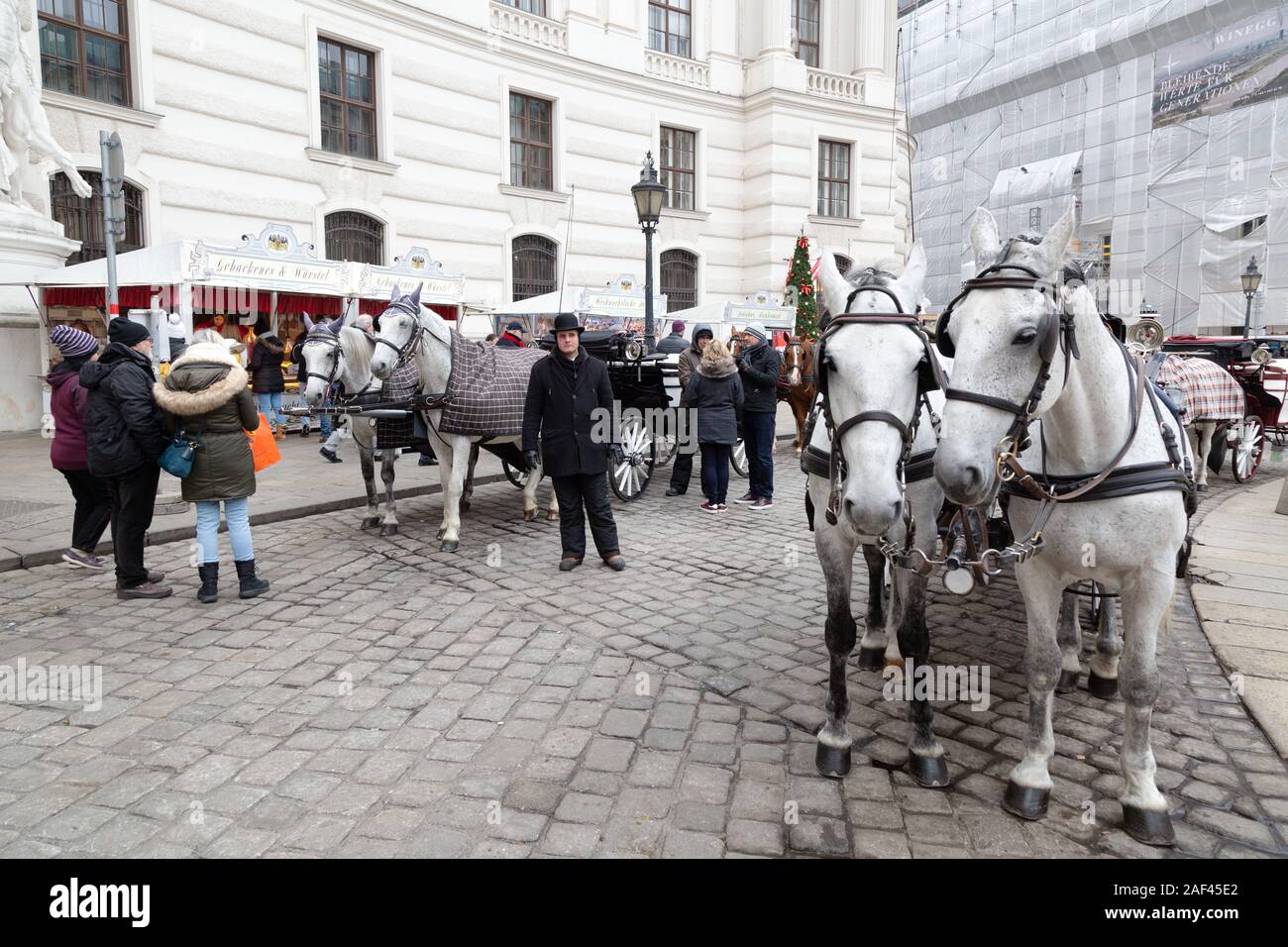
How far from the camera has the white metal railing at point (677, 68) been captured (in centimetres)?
2233

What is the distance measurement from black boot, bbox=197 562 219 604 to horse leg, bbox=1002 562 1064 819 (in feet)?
16.4

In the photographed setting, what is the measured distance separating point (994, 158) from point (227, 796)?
107 feet

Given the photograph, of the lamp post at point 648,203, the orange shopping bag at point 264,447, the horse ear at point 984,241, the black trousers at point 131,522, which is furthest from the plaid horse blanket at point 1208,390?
the black trousers at point 131,522

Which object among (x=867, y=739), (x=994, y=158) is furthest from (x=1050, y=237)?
(x=994, y=158)

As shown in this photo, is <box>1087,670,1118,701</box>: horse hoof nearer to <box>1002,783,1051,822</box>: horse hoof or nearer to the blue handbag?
<box>1002,783,1051,822</box>: horse hoof

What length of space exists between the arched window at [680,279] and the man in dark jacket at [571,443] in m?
16.6

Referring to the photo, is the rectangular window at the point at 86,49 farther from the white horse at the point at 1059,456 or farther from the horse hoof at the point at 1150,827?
the horse hoof at the point at 1150,827

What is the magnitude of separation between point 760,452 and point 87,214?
12410 mm

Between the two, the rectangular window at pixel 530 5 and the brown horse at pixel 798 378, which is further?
the rectangular window at pixel 530 5

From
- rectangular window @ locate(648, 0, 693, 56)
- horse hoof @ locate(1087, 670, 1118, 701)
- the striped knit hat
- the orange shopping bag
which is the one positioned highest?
rectangular window @ locate(648, 0, 693, 56)

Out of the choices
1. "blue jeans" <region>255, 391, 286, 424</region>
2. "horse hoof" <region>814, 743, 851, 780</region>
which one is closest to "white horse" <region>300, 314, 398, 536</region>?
"horse hoof" <region>814, 743, 851, 780</region>

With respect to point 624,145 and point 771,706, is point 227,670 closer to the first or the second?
point 771,706

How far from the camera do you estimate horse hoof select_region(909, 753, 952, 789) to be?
3.13m

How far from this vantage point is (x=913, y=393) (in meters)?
2.74
